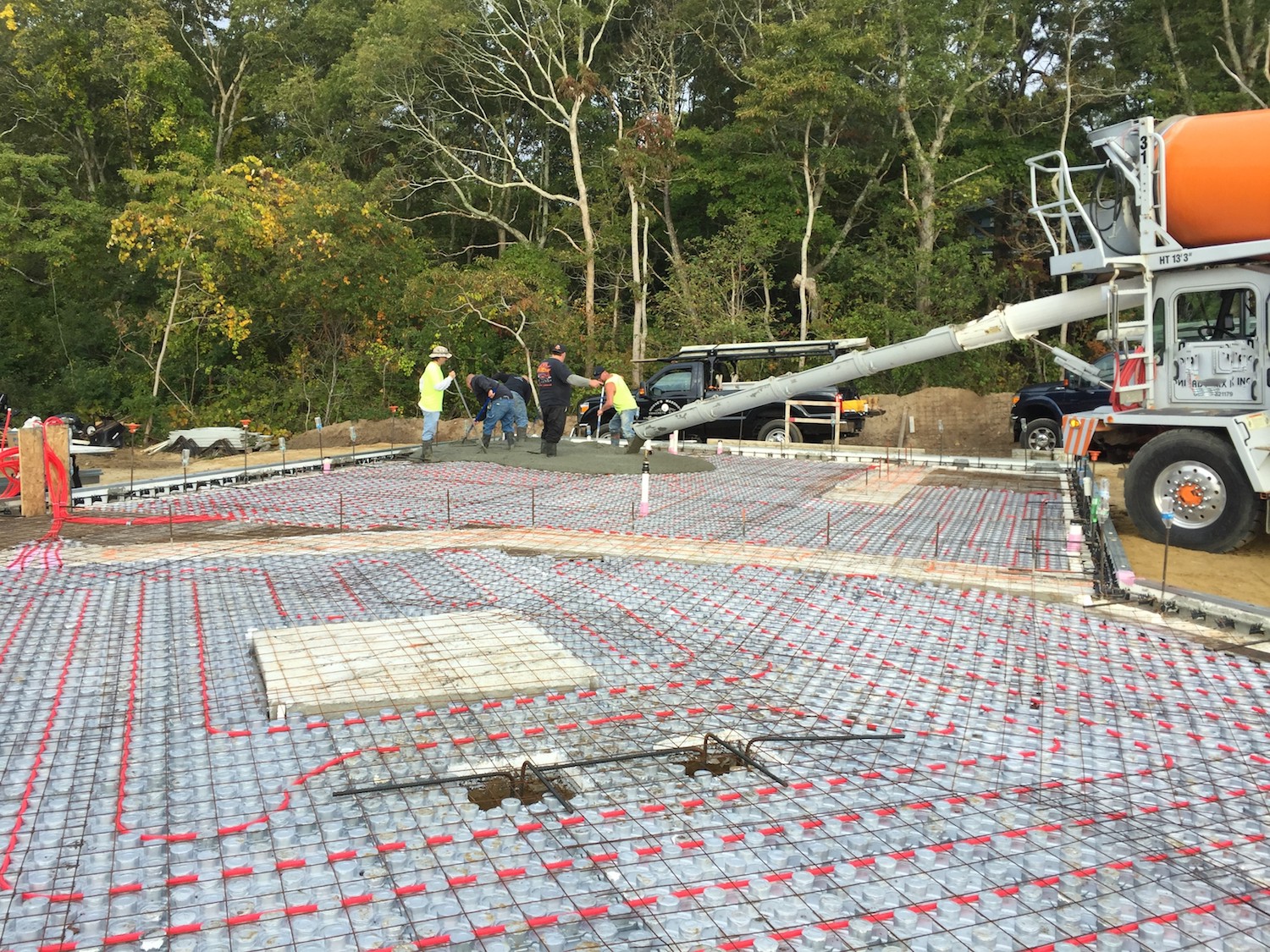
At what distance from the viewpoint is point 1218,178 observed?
6871 mm

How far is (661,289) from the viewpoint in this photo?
2420 cm

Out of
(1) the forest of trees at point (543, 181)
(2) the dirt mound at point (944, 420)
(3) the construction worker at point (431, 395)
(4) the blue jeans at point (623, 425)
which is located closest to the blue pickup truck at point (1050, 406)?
(2) the dirt mound at point (944, 420)

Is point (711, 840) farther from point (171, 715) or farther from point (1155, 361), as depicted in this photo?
point (1155, 361)

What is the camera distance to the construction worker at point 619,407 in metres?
12.5

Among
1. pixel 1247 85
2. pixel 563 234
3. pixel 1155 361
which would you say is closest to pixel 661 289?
pixel 563 234

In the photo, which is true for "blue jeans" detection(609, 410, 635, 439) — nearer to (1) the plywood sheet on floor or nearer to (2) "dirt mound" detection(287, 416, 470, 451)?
(2) "dirt mound" detection(287, 416, 470, 451)

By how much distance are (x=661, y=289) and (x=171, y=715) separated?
21668 millimetres

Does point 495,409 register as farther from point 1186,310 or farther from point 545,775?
point 545,775

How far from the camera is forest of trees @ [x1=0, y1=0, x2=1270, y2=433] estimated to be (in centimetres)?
1945

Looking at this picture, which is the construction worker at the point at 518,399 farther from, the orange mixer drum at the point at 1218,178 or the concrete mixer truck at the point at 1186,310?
the orange mixer drum at the point at 1218,178

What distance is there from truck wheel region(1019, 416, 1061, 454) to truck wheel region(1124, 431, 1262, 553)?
759 cm

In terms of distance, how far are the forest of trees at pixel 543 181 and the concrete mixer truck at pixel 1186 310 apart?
12.3m

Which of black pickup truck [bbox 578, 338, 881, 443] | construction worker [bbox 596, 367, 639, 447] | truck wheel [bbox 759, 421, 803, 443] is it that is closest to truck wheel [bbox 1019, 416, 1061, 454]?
black pickup truck [bbox 578, 338, 881, 443]

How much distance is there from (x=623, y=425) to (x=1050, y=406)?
6.82m
